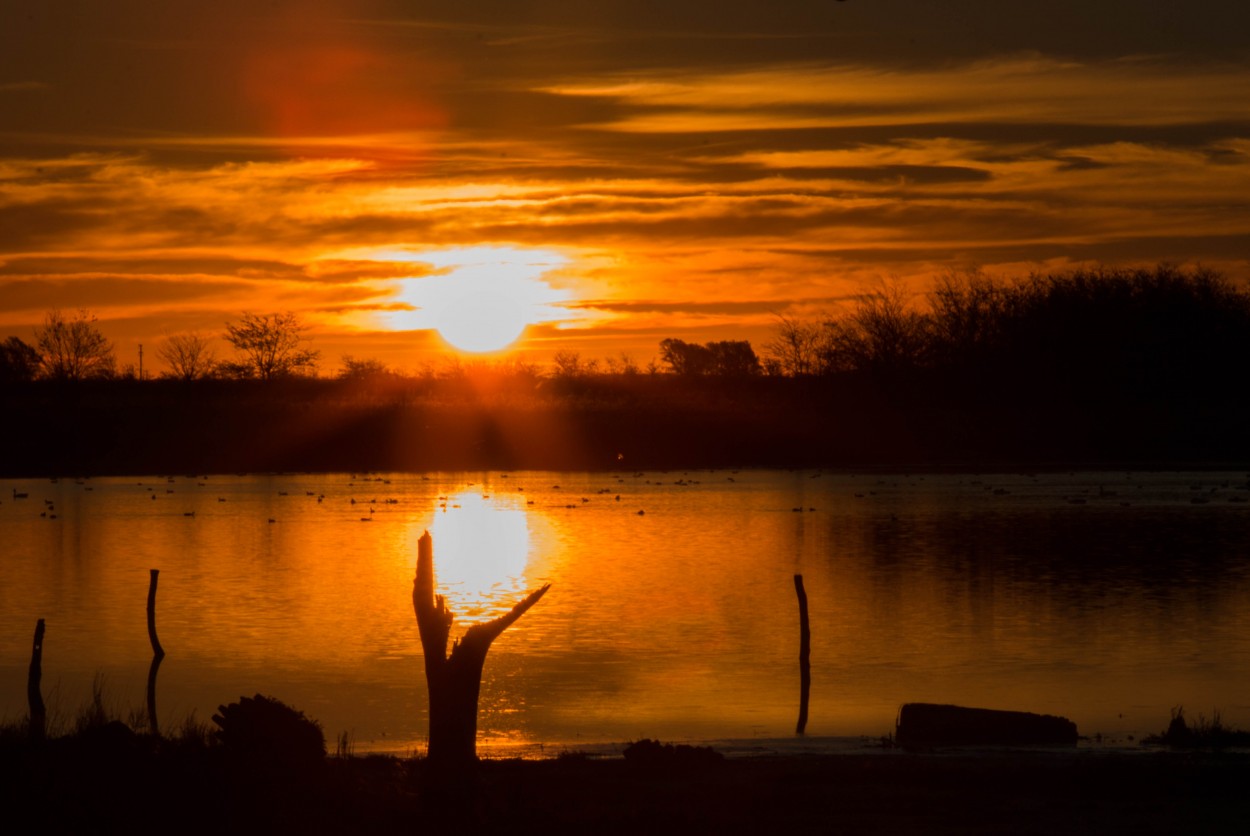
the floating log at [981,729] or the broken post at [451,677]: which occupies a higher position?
the broken post at [451,677]

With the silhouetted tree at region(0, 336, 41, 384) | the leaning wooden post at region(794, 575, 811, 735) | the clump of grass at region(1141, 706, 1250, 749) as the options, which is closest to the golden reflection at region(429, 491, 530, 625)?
the leaning wooden post at region(794, 575, 811, 735)

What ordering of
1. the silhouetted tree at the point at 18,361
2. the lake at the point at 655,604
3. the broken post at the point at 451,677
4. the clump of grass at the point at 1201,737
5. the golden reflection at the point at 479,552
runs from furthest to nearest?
the silhouetted tree at the point at 18,361, the golden reflection at the point at 479,552, the lake at the point at 655,604, the clump of grass at the point at 1201,737, the broken post at the point at 451,677

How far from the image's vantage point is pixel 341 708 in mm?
26219

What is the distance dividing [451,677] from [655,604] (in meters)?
26.1

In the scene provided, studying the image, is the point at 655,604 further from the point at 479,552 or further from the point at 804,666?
the point at 479,552

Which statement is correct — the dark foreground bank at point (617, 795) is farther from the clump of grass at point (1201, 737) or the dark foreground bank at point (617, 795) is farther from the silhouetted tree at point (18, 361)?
the silhouetted tree at point (18, 361)

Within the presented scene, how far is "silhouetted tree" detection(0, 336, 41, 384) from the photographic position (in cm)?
13350

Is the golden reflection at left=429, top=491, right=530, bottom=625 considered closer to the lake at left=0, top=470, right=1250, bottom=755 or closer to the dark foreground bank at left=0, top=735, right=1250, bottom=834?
the lake at left=0, top=470, right=1250, bottom=755

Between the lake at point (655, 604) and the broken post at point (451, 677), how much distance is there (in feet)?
20.9

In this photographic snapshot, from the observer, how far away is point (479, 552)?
188ft

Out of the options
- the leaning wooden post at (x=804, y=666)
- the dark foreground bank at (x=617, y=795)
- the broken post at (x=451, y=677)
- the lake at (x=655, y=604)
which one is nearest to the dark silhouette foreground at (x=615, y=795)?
the dark foreground bank at (x=617, y=795)

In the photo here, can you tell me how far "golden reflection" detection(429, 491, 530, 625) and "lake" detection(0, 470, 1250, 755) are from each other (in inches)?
8.7

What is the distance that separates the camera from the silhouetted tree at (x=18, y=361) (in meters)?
134

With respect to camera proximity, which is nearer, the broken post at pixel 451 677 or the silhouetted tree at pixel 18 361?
the broken post at pixel 451 677
